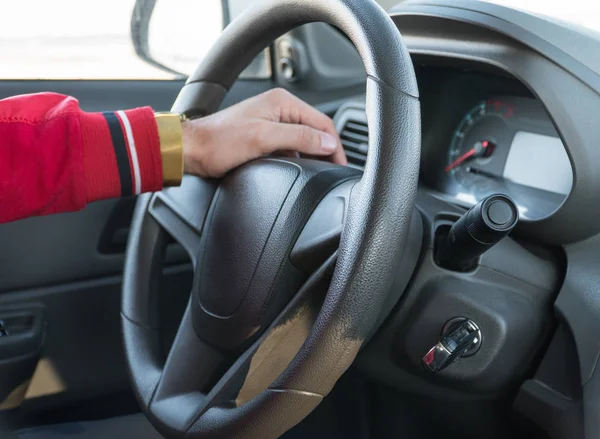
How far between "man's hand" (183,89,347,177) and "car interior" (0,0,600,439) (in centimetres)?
3

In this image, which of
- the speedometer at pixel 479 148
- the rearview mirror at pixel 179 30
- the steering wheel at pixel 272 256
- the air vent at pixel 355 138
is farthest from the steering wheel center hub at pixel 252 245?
the rearview mirror at pixel 179 30

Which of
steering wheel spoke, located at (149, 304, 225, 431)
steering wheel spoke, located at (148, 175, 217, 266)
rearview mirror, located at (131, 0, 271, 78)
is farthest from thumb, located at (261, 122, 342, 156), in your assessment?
rearview mirror, located at (131, 0, 271, 78)

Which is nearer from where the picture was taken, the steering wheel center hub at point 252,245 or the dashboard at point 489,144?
the steering wheel center hub at point 252,245

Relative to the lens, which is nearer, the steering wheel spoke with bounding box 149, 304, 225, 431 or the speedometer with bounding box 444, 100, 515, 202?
the steering wheel spoke with bounding box 149, 304, 225, 431

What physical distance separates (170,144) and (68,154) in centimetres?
11

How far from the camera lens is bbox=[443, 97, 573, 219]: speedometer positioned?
0.90 m

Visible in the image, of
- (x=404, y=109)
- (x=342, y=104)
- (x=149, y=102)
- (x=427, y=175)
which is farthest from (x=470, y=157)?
(x=149, y=102)

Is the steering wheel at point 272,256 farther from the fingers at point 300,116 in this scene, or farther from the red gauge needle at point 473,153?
the red gauge needle at point 473,153

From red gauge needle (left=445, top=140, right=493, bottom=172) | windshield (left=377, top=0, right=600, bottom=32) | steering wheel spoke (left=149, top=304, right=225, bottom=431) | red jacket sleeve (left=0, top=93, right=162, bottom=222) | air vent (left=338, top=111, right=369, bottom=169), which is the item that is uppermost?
windshield (left=377, top=0, right=600, bottom=32)

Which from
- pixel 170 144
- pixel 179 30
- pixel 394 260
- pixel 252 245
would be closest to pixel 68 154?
pixel 170 144

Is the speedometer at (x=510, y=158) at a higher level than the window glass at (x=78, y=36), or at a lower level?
lower

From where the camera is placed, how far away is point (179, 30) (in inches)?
56.0

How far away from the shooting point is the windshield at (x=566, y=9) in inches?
33.1

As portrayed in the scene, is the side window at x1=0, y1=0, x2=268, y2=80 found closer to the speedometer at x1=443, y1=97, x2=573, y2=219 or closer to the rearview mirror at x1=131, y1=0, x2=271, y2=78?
the rearview mirror at x1=131, y1=0, x2=271, y2=78
